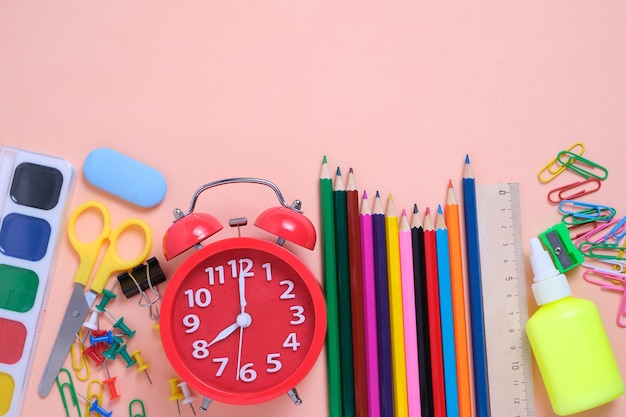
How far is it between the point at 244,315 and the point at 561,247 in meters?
0.56

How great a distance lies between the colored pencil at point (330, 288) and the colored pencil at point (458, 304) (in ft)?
0.66

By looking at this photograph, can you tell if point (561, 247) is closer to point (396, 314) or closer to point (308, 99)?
point (396, 314)

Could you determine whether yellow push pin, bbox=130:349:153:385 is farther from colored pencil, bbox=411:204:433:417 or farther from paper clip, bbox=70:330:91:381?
colored pencil, bbox=411:204:433:417

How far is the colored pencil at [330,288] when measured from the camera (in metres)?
0.99

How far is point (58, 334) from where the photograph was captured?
979mm

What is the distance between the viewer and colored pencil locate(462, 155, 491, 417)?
1005 mm

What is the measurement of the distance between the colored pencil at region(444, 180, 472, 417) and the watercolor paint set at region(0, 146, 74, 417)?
645mm

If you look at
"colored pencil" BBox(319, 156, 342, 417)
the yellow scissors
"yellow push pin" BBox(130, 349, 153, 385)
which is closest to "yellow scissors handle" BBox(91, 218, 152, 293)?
the yellow scissors

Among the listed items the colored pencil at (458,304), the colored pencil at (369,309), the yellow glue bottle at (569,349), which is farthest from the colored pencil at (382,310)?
the yellow glue bottle at (569,349)

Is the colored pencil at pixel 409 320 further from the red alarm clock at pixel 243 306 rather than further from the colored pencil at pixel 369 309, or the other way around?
the red alarm clock at pixel 243 306

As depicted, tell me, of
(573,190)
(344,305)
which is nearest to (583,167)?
(573,190)

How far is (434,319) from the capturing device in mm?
1009

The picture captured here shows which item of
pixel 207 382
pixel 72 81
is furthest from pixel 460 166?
pixel 72 81

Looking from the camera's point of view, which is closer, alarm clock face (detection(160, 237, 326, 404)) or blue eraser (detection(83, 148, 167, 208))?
alarm clock face (detection(160, 237, 326, 404))
